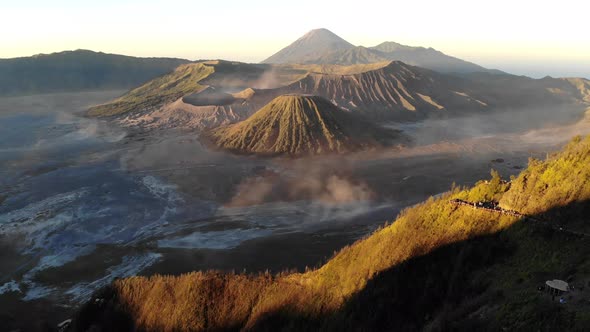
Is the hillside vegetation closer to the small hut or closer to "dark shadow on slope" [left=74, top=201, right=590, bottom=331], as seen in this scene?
"dark shadow on slope" [left=74, top=201, right=590, bottom=331]

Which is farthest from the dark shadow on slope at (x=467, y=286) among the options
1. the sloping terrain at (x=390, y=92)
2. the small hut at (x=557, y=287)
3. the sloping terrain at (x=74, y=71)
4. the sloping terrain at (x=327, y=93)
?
the sloping terrain at (x=74, y=71)

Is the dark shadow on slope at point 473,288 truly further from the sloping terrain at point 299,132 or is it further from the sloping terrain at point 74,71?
the sloping terrain at point 74,71

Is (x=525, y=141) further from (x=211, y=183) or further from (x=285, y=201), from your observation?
(x=211, y=183)

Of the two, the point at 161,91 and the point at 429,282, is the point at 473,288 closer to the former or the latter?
the point at 429,282

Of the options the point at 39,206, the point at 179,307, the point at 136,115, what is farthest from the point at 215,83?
the point at 179,307

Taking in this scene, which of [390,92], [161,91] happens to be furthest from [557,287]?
[161,91]
